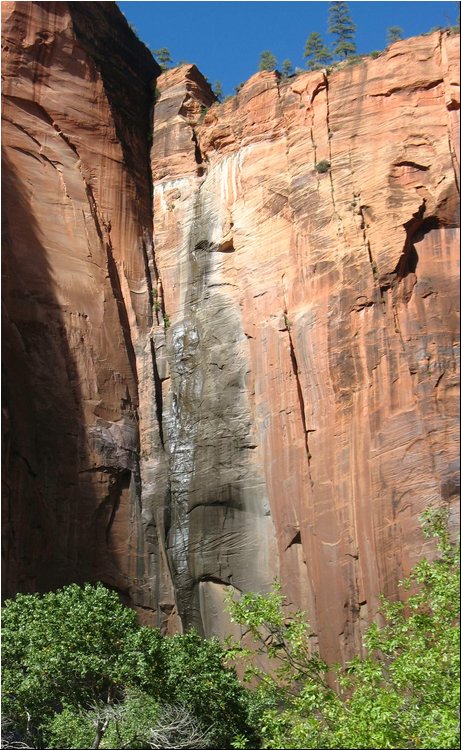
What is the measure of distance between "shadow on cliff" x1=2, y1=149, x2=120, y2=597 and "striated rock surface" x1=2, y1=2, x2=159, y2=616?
0.13ft

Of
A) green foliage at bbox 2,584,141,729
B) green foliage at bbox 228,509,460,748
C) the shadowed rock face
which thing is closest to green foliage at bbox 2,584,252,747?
green foliage at bbox 2,584,141,729

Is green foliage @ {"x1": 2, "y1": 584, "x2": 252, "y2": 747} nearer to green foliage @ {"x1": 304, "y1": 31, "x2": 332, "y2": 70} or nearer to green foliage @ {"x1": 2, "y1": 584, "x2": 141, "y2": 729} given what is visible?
green foliage @ {"x1": 2, "y1": 584, "x2": 141, "y2": 729}

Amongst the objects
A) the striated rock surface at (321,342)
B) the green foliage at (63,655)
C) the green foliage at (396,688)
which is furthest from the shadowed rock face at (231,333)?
the green foliage at (396,688)

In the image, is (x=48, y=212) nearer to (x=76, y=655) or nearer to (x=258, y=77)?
(x=258, y=77)

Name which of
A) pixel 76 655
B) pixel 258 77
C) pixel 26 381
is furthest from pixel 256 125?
pixel 76 655

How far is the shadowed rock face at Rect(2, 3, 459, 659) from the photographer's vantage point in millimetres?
25547

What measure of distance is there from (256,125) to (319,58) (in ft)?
24.2

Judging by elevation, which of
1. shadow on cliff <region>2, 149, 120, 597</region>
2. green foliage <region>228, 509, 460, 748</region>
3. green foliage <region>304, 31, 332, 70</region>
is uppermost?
green foliage <region>304, 31, 332, 70</region>

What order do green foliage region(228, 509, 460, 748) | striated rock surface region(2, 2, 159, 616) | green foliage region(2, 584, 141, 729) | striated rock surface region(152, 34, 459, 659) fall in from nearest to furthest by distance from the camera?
green foliage region(228, 509, 460, 748), green foliage region(2, 584, 141, 729), striated rock surface region(152, 34, 459, 659), striated rock surface region(2, 2, 159, 616)

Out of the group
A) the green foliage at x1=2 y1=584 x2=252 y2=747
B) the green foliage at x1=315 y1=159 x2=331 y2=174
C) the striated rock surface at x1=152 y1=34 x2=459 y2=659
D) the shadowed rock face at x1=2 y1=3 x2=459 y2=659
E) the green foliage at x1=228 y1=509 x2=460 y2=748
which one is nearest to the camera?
the green foliage at x1=228 y1=509 x2=460 y2=748

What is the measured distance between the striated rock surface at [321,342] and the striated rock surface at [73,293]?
1591 millimetres

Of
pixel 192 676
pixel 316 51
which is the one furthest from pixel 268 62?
pixel 192 676

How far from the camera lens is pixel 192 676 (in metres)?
20.8

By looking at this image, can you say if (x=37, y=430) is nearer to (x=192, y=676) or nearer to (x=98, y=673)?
(x=98, y=673)
